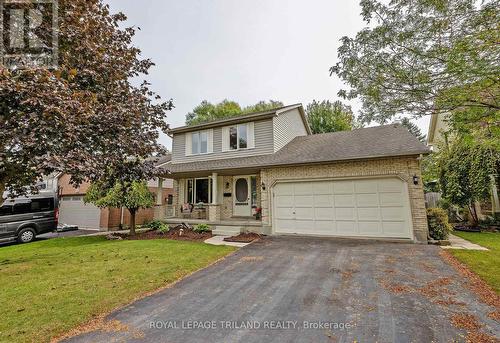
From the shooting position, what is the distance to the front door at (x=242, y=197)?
13.7 metres

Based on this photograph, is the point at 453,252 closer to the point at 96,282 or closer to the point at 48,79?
the point at 96,282

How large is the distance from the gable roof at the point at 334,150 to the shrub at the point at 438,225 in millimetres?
2453

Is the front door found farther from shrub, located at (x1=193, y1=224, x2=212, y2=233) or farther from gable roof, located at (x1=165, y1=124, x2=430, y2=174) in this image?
shrub, located at (x1=193, y1=224, x2=212, y2=233)

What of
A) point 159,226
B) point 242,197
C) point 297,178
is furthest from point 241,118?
point 159,226

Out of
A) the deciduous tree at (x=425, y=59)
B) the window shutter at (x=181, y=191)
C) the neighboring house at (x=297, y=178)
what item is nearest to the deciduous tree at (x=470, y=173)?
the neighboring house at (x=297, y=178)

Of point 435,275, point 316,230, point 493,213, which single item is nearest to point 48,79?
point 435,275

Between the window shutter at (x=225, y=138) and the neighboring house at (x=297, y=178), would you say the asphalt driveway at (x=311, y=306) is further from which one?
the window shutter at (x=225, y=138)

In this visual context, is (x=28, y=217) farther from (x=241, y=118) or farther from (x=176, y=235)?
(x=241, y=118)

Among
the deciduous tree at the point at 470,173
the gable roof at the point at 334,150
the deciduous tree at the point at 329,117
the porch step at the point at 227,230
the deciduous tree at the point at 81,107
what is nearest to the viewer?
the deciduous tree at the point at 81,107

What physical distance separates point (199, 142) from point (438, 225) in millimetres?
12009

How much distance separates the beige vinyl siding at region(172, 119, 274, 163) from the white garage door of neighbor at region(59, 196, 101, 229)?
745cm

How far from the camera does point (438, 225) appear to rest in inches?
358

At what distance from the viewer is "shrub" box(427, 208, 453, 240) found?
8.95 metres

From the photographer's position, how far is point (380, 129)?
525 inches
